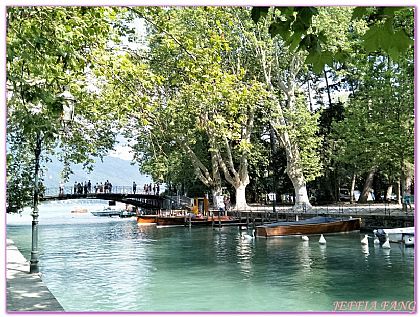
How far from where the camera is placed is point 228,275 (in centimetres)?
1365

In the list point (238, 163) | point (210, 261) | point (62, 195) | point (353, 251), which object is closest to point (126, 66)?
point (210, 261)

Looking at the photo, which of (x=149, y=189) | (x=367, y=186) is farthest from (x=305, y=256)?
(x=149, y=189)

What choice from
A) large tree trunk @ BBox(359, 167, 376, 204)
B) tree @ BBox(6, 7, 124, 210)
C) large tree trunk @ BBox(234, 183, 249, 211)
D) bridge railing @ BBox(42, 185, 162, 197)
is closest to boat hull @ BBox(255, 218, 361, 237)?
large tree trunk @ BBox(234, 183, 249, 211)

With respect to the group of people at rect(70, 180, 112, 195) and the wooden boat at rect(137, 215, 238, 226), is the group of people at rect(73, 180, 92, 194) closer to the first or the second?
the group of people at rect(70, 180, 112, 195)

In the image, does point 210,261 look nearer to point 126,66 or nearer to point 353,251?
point 353,251

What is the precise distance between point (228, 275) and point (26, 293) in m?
6.72

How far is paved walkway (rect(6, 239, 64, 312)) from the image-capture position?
22.6ft

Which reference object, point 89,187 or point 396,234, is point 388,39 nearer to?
point 396,234

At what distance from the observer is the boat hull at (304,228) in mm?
23703

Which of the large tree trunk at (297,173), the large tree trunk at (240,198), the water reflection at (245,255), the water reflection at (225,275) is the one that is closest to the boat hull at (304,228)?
the water reflection at (245,255)

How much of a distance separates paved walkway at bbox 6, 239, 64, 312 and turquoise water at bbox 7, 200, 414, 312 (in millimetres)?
1211

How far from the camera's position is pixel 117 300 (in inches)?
420

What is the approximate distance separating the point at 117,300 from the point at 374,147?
1858 cm

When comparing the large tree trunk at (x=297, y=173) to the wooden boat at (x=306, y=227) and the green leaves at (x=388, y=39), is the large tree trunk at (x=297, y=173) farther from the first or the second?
the green leaves at (x=388, y=39)
